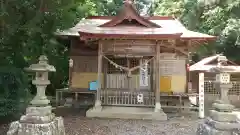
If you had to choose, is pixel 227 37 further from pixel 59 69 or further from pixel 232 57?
pixel 59 69

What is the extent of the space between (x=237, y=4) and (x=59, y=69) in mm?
11805

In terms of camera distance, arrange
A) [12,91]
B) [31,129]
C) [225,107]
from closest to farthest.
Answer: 1. [31,129]
2. [225,107]
3. [12,91]

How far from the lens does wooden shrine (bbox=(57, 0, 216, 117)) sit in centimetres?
1112

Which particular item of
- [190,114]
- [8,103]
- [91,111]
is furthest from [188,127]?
[8,103]

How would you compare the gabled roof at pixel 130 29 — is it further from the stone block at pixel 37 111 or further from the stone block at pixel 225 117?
the stone block at pixel 37 111

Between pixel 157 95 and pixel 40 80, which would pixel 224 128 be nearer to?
pixel 157 95

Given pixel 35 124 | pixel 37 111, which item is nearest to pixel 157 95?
pixel 37 111

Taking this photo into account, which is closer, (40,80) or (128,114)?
(40,80)

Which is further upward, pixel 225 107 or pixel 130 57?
pixel 130 57

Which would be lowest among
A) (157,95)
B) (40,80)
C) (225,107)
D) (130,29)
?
(157,95)

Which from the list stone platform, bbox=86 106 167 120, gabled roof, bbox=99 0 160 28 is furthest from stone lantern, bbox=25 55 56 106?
gabled roof, bbox=99 0 160 28

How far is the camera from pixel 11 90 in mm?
8352

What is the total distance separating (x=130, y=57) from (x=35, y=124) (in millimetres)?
6722

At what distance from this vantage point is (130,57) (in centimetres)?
1236
